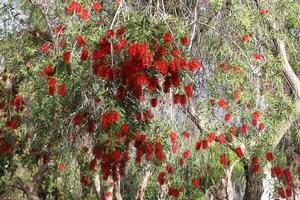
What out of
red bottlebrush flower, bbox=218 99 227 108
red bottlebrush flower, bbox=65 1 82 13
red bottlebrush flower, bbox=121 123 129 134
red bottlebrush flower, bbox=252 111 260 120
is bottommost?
red bottlebrush flower, bbox=121 123 129 134

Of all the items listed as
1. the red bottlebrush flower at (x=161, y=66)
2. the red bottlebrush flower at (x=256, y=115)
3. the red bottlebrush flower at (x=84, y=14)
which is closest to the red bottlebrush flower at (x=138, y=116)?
the red bottlebrush flower at (x=161, y=66)

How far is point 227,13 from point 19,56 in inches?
112

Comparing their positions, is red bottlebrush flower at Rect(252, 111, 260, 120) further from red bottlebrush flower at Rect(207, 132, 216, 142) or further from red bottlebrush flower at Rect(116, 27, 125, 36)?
red bottlebrush flower at Rect(116, 27, 125, 36)

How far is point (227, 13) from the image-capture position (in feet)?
25.6

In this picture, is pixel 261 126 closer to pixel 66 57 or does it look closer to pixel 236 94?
pixel 236 94

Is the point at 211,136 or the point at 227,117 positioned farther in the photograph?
the point at 227,117

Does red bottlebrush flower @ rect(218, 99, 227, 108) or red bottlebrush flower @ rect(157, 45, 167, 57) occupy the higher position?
red bottlebrush flower @ rect(157, 45, 167, 57)

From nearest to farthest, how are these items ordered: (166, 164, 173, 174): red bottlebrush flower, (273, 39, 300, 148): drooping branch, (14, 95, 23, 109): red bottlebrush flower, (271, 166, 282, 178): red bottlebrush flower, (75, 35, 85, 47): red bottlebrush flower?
(75, 35, 85, 47): red bottlebrush flower, (271, 166, 282, 178): red bottlebrush flower, (273, 39, 300, 148): drooping branch, (14, 95, 23, 109): red bottlebrush flower, (166, 164, 173, 174): red bottlebrush flower

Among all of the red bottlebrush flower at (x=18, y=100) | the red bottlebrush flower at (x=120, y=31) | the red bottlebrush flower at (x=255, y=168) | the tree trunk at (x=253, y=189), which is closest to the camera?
the red bottlebrush flower at (x=120, y=31)

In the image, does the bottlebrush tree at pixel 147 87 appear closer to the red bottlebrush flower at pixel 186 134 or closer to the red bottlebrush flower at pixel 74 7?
the red bottlebrush flower at pixel 74 7

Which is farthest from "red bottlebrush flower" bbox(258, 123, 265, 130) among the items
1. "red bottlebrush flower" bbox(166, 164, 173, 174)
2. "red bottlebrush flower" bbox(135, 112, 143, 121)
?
"red bottlebrush flower" bbox(135, 112, 143, 121)

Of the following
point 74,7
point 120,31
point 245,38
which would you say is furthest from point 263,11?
point 120,31

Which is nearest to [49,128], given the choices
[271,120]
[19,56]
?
[19,56]

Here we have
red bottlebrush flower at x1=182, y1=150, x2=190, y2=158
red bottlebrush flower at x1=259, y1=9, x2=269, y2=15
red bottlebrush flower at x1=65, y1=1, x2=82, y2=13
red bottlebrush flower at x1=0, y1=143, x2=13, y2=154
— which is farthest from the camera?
red bottlebrush flower at x1=0, y1=143, x2=13, y2=154
